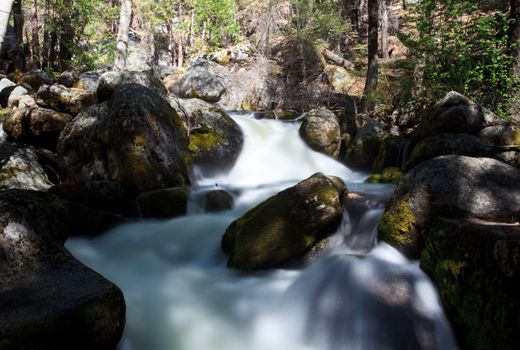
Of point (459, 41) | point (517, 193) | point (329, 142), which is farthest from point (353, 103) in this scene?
point (517, 193)

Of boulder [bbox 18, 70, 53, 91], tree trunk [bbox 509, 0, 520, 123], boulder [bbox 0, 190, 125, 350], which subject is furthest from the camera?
boulder [bbox 18, 70, 53, 91]

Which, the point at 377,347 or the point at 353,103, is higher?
the point at 353,103

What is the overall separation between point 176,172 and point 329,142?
563 cm

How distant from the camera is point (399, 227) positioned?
465cm

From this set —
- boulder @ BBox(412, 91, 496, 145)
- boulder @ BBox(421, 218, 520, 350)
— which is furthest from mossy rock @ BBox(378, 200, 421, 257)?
boulder @ BBox(412, 91, 496, 145)

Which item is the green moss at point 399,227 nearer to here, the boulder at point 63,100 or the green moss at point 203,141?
the green moss at point 203,141

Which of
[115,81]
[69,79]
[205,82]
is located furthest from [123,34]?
[205,82]

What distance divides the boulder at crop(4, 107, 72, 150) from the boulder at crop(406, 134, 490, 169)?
8.60 meters

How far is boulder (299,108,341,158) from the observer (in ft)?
38.8

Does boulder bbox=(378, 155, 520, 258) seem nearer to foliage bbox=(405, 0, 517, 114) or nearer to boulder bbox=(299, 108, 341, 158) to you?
foliage bbox=(405, 0, 517, 114)

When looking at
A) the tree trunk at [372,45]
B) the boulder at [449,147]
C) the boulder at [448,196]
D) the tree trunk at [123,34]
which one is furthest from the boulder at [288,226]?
the tree trunk at [123,34]

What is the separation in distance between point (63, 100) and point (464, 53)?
37.8ft

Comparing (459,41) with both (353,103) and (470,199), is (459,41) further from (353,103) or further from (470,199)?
(470,199)

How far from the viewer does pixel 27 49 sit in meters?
18.6
